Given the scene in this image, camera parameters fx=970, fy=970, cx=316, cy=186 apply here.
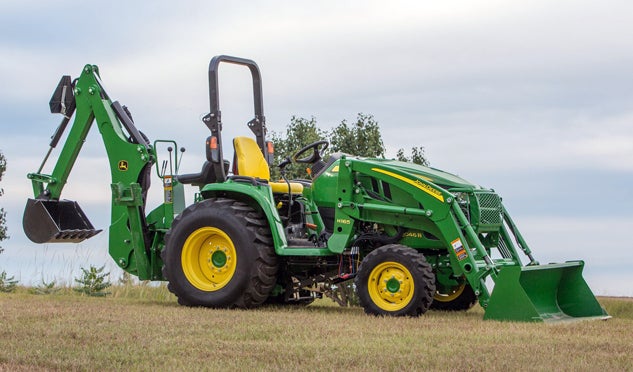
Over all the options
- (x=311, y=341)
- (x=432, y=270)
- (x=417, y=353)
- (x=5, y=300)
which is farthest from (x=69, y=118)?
(x=417, y=353)

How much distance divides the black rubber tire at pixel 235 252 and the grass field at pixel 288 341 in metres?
0.41

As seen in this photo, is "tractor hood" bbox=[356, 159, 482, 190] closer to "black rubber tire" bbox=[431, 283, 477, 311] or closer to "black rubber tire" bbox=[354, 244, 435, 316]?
"black rubber tire" bbox=[354, 244, 435, 316]

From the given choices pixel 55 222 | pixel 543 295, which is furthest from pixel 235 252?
pixel 543 295

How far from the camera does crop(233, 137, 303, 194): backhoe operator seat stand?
11961 mm

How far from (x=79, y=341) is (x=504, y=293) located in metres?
4.22

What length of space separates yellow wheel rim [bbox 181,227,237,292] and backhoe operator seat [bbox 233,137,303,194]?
948 mm

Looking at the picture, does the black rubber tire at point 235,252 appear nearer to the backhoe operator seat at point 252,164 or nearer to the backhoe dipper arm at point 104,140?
the backhoe operator seat at point 252,164

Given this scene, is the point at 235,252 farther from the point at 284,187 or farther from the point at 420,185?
the point at 420,185

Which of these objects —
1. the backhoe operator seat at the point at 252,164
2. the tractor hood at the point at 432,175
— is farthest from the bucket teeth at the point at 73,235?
the tractor hood at the point at 432,175

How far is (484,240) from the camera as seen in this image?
11.6m

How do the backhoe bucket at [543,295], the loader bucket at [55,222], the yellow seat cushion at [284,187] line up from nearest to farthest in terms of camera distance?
the backhoe bucket at [543,295] → the yellow seat cushion at [284,187] → the loader bucket at [55,222]

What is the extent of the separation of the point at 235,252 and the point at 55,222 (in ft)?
10.6

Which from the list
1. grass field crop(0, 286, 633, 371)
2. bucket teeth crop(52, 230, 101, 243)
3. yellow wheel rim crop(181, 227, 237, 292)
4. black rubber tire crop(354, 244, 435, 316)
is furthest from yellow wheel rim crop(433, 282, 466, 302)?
bucket teeth crop(52, 230, 101, 243)

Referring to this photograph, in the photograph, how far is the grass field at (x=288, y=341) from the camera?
712 cm
